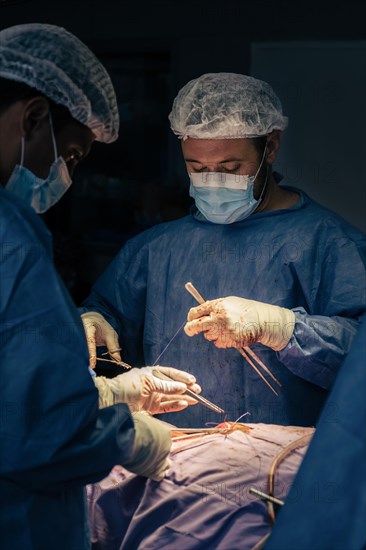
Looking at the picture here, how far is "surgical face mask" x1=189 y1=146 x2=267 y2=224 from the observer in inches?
104

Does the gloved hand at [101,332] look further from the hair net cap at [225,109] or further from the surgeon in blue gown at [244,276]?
the hair net cap at [225,109]

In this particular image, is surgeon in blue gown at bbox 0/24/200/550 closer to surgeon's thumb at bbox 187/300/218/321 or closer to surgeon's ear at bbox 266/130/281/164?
surgeon's thumb at bbox 187/300/218/321

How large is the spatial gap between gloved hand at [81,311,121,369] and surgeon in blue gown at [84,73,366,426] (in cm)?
2

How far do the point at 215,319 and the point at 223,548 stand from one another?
77 cm

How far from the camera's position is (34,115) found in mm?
1682

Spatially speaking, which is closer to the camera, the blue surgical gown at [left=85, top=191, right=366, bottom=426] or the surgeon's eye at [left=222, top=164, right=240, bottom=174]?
the blue surgical gown at [left=85, top=191, right=366, bottom=426]

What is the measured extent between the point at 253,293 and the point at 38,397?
1.23 meters

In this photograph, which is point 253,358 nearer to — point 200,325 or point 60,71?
point 200,325

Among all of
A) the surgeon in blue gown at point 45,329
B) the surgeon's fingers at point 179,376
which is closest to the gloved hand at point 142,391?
the surgeon's fingers at point 179,376

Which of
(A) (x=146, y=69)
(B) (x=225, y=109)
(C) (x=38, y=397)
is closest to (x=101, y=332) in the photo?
(B) (x=225, y=109)

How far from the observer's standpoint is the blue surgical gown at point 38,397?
154cm

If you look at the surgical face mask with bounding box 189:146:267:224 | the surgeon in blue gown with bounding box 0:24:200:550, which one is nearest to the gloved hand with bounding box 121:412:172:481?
the surgeon in blue gown with bounding box 0:24:200:550

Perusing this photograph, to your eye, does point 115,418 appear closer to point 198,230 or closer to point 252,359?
point 252,359

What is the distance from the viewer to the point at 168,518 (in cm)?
196
